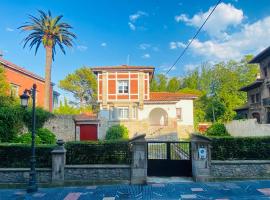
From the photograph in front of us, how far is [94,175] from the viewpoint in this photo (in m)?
9.70

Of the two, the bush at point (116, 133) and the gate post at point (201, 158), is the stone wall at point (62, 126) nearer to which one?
the bush at point (116, 133)

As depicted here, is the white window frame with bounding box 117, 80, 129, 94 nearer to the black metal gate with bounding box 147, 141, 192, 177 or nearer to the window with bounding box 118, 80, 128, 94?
the window with bounding box 118, 80, 128, 94

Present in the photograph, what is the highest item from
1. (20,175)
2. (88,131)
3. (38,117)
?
(38,117)

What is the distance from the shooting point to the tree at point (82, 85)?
1949 inches

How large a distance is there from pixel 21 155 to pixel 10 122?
19.7 feet

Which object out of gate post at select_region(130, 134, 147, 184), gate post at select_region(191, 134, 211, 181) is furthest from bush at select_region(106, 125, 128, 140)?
gate post at select_region(191, 134, 211, 181)

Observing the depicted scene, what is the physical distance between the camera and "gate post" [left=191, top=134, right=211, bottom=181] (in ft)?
31.9

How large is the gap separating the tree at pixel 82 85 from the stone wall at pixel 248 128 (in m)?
33.7

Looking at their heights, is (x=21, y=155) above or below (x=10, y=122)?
below

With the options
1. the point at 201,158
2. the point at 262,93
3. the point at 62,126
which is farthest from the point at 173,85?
the point at 201,158

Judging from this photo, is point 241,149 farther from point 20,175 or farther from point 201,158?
point 20,175

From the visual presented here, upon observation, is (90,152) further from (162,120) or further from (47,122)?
(162,120)

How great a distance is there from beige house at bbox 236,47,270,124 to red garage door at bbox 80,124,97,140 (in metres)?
18.9

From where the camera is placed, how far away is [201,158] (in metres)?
9.80
